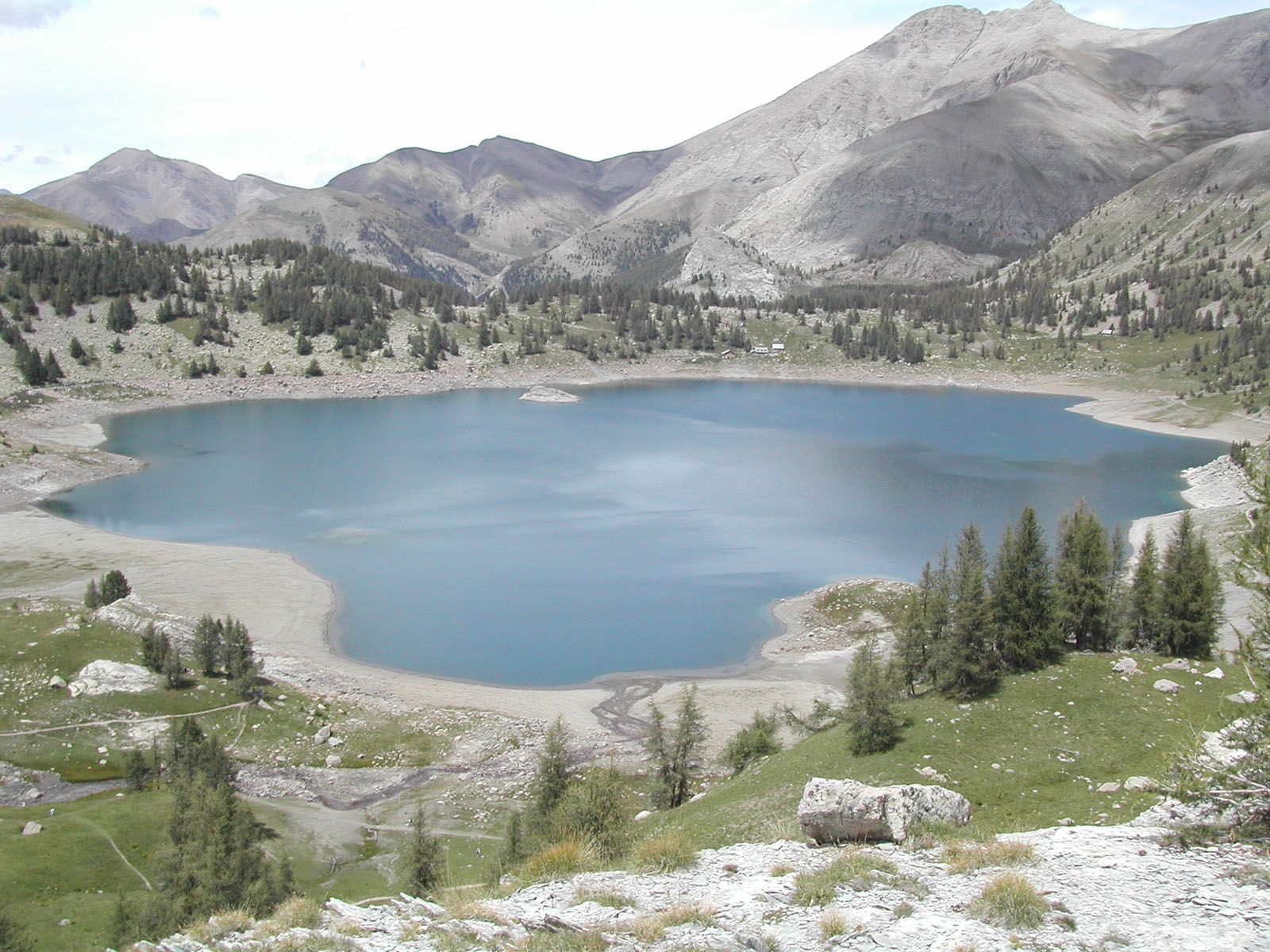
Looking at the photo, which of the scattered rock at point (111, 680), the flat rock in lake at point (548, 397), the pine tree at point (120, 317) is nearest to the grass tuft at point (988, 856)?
the scattered rock at point (111, 680)

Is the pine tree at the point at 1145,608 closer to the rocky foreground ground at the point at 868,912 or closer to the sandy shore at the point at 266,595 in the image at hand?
the sandy shore at the point at 266,595

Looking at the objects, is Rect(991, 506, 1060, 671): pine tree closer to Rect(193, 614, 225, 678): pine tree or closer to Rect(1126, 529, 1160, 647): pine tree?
Rect(1126, 529, 1160, 647): pine tree

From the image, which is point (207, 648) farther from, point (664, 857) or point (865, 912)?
point (865, 912)

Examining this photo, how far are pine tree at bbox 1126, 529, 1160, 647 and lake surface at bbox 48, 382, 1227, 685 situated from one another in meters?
19.9

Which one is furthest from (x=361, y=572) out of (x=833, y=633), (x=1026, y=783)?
(x=1026, y=783)

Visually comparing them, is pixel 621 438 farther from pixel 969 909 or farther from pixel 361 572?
pixel 969 909

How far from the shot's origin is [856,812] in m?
17.1

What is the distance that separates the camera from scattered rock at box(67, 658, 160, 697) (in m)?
39.2

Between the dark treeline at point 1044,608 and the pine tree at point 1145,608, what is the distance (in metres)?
0.03

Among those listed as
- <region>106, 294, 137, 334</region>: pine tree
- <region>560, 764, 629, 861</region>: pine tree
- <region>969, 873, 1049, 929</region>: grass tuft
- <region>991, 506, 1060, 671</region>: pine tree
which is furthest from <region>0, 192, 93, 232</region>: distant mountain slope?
<region>969, 873, 1049, 929</region>: grass tuft

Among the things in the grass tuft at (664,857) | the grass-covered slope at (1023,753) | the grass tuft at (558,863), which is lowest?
the grass-covered slope at (1023,753)

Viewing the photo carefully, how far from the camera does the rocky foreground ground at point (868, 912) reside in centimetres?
1177

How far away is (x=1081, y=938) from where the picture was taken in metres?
11.7

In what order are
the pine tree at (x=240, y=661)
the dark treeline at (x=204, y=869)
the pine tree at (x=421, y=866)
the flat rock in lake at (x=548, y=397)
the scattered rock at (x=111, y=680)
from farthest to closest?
the flat rock in lake at (x=548, y=397) → the pine tree at (x=240, y=661) → the scattered rock at (x=111, y=680) → the pine tree at (x=421, y=866) → the dark treeline at (x=204, y=869)
